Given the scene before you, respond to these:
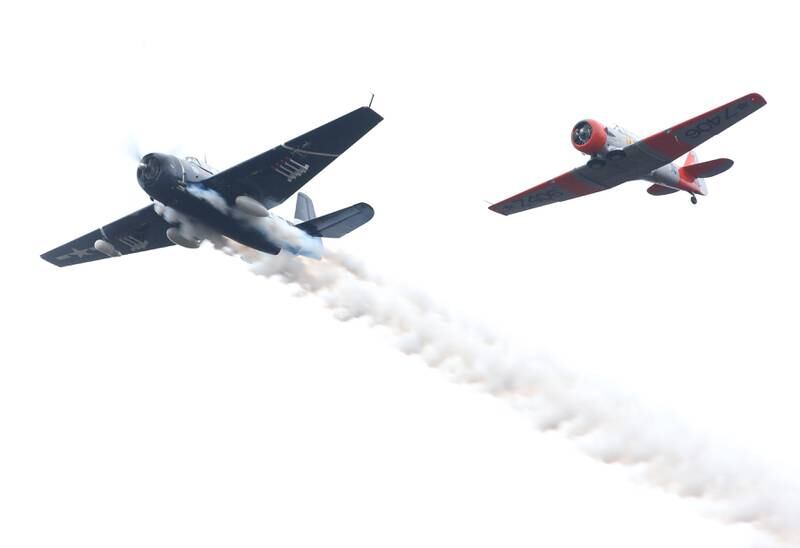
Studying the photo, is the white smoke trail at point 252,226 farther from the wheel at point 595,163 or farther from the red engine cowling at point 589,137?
the wheel at point 595,163

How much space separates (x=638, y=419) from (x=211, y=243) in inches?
570

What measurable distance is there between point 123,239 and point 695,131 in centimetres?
1949

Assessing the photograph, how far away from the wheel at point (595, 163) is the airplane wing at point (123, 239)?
47.5 ft

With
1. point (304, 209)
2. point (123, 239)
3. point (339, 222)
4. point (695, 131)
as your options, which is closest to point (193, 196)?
point (339, 222)

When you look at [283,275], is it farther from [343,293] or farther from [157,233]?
[157,233]

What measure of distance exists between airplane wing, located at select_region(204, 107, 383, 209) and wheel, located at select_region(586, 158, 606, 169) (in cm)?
1044

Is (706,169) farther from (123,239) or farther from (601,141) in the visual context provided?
(123,239)

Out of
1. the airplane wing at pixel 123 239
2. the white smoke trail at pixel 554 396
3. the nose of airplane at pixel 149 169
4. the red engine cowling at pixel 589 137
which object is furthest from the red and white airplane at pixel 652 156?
the airplane wing at pixel 123 239

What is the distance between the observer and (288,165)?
1297 inches

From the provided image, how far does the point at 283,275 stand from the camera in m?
36.7

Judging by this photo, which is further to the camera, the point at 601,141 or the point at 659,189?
the point at 659,189

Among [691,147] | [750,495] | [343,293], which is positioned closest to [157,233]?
[343,293]

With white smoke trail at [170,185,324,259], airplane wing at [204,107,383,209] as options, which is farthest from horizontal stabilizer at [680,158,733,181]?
airplane wing at [204,107,383,209]

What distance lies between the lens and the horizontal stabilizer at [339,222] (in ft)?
112
